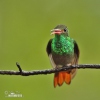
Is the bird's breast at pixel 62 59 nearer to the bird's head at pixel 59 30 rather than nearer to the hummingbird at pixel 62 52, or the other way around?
the hummingbird at pixel 62 52

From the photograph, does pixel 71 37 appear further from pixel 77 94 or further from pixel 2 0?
pixel 2 0

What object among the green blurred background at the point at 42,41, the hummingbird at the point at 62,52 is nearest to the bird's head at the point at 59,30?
the hummingbird at the point at 62,52

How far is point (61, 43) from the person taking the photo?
145cm

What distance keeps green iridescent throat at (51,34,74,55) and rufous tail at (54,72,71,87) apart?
3.8 inches

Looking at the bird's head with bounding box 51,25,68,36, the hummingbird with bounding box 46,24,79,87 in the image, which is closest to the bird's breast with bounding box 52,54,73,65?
the hummingbird with bounding box 46,24,79,87

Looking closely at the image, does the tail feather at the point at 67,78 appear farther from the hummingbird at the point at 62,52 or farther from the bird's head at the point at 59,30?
the bird's head at the point at 59,30

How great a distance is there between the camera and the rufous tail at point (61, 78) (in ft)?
4.60

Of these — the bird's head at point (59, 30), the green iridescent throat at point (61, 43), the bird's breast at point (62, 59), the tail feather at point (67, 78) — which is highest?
the bird's head at point (59, 30)

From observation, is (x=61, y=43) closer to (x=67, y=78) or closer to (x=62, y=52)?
(x=62, y=52)

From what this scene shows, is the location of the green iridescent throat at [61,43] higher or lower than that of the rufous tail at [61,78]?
higher

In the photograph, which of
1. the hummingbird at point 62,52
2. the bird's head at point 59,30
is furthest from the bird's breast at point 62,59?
the bird's head at point 59,30

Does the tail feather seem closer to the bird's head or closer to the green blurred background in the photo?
the green blurred background

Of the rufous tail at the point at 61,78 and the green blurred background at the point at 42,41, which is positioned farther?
the green blurred background at the point at 42,41

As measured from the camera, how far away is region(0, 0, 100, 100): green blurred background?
1.56m
